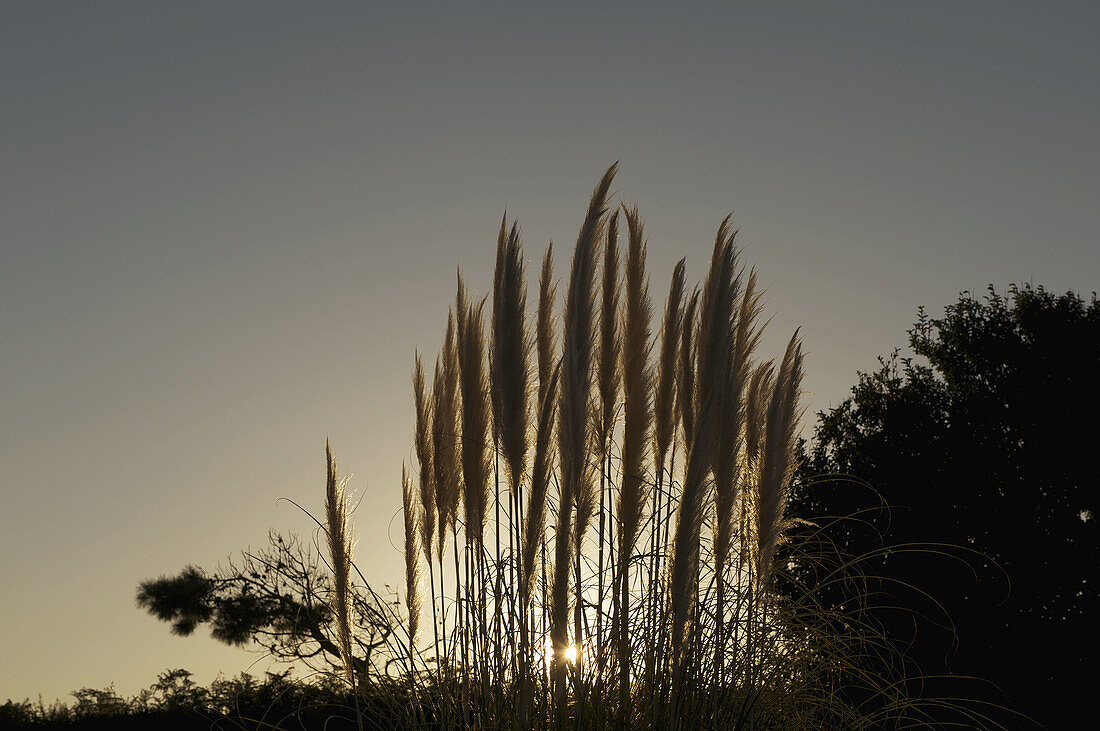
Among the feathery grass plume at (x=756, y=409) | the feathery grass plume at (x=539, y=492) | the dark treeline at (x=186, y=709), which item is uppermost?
the feathery grass plume at (x=756, y=409)

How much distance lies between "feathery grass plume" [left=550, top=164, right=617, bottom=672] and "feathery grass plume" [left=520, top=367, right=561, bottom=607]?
5 cm

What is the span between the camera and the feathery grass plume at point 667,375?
2.81 meters

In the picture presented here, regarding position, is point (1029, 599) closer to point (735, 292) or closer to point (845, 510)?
point (845, 510)

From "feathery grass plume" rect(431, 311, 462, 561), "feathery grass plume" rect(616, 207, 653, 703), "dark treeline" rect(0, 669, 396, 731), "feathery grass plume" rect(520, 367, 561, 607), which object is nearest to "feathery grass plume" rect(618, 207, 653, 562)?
"feathery grass plume" rect(616, 207, 653, 703)

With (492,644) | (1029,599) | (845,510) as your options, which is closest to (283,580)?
(845,510)

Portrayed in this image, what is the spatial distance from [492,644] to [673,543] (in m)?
0.78

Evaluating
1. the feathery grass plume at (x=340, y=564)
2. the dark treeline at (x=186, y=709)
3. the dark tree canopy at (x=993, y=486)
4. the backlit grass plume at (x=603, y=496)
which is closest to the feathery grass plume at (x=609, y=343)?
the backlit grass plume at (x=603, y=496)

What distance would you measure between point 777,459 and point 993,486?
8.54m

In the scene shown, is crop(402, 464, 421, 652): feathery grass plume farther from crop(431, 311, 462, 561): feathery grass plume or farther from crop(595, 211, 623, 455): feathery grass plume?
crop(595, 211, 623, 455): feathery grass plume

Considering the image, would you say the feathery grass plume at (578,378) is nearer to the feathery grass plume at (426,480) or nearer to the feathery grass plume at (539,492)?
the feathery grass plume at (539,492)

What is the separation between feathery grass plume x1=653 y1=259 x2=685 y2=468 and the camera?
281 cm

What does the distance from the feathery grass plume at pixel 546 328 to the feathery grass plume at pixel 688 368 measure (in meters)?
0.39

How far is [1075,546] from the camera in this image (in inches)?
389

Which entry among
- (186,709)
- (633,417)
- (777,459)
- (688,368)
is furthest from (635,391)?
(186,709)
